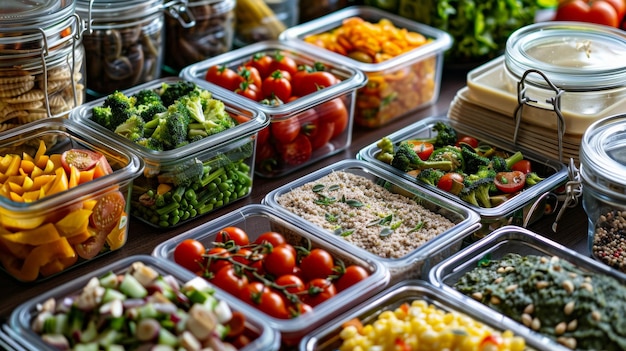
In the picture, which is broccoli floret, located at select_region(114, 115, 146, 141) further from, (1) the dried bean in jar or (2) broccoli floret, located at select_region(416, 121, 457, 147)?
(1) the dried bean in jar

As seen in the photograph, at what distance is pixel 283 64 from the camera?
8.89 ft

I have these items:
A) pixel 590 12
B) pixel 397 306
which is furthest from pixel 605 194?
pixel 590 12

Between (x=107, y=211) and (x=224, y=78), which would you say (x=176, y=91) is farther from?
(x=107, y=211)

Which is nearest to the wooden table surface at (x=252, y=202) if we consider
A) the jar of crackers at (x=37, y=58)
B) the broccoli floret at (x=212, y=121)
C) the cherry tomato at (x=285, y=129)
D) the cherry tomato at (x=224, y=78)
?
the cherry tomato at (x=285, y=129)

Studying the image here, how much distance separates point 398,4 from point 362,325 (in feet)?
5.79

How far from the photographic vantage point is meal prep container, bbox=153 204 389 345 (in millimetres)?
1771

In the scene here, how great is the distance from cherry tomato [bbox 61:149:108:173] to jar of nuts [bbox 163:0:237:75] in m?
0.79

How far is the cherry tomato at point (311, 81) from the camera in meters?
2.60

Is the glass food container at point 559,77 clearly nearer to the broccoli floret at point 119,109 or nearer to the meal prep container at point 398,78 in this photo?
the meal prep container at point 398,78

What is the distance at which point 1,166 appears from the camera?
2117 millimetres

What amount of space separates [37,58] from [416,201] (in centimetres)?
110

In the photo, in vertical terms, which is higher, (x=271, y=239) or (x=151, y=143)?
(x=151, y=143)

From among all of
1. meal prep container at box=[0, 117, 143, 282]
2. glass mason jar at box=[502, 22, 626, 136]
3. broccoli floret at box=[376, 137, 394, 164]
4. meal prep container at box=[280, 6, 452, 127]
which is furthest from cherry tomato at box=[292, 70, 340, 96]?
meal prep container at box=[0, 117, 143, 282]

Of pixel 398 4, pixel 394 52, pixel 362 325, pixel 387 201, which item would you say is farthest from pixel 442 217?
pixel 398 4
